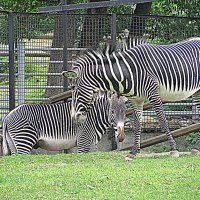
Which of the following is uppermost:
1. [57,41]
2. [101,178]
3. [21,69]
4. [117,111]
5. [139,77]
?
[57,41]

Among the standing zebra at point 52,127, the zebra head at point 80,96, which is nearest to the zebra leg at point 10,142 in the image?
the standing zebra at point 52,127

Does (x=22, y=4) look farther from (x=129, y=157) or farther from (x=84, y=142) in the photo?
(x=129, y=157)

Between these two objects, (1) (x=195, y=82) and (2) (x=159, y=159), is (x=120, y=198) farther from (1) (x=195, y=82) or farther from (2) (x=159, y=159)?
(1) (x=195, y=82)

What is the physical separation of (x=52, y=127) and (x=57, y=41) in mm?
2286

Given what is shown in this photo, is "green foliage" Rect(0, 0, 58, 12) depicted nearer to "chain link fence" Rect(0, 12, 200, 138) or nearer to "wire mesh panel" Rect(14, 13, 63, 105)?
"wire mesh panel" Rect(14, 13, 63, 105)

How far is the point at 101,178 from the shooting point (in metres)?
7.00

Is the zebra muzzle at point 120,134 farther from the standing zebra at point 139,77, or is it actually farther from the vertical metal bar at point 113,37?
the vertical metal bar at point 113,37

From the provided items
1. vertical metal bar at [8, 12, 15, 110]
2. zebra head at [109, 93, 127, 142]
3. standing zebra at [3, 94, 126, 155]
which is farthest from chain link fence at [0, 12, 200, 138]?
zebra head at [109, 93, 127, 142]

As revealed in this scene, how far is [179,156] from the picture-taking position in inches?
365

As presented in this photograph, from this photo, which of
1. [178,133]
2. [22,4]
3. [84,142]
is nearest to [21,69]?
[84,142]

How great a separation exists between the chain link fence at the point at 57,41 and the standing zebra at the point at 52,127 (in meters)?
A: 0.91

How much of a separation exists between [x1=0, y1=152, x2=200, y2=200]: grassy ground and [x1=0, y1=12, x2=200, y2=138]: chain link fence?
375 centimetres

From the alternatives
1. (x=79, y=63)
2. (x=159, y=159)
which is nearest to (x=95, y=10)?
(x=79, y=63)

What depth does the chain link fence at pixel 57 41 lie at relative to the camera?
1227 centimetres
